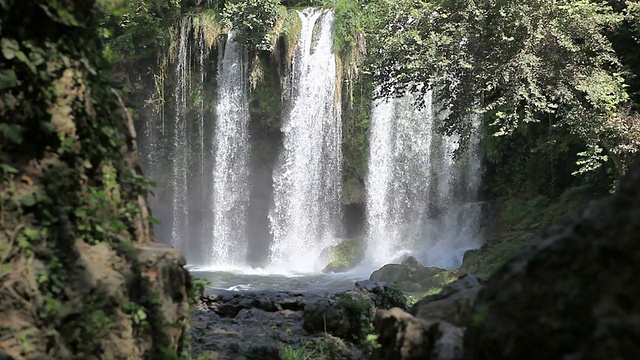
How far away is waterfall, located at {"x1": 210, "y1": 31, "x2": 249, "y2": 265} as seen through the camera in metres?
23.0

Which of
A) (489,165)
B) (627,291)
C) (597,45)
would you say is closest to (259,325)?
(627,291)

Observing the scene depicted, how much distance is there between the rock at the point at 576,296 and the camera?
1786mm

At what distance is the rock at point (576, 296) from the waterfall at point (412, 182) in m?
17.0

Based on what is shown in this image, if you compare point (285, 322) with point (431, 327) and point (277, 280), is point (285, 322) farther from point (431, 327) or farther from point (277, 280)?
point (277, 280)

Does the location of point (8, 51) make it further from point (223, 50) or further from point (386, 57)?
point (223, 50)

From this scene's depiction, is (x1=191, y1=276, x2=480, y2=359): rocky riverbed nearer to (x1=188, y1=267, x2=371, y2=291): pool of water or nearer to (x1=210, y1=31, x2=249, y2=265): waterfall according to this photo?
(x1=188, y1=267, x2=371, y2=291): pool of water

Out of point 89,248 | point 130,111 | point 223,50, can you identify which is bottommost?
point 89,248

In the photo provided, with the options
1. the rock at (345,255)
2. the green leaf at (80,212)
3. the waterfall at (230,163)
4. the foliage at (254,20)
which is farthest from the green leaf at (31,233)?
the waterfall at (230,163)

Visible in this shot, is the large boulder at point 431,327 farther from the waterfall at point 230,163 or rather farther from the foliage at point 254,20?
the waterfall at point 230,163

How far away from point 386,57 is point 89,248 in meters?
11.7

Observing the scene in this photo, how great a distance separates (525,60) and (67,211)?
11.4m

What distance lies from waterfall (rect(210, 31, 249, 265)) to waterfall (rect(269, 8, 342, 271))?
7.52 ft

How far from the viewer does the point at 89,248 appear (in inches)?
140

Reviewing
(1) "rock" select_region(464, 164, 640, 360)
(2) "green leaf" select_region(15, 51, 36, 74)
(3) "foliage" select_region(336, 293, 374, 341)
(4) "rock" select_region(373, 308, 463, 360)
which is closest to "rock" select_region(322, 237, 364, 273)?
(3) "foliage" select_region(336, 293, 374, 341)
